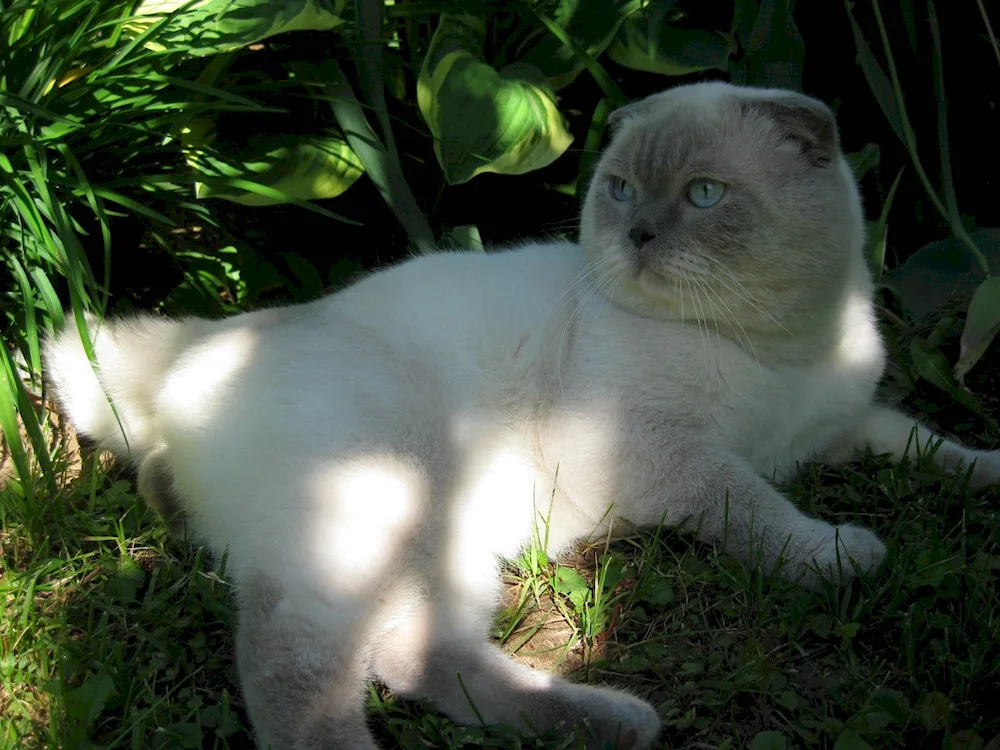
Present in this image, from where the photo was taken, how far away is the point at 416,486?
177 centimetres

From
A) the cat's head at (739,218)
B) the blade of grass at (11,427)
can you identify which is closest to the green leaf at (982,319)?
the cat's head at (739,218)


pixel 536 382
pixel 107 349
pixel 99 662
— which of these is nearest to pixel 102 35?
pixel 107 349

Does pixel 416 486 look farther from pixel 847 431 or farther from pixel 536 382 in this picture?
pixel 847 431

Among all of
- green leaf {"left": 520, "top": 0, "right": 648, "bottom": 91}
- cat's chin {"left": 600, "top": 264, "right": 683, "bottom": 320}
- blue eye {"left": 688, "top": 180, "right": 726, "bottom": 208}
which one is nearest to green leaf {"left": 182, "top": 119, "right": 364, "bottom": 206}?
green leaf {"left": 520, "top": 0, "right": 648, "bottom": 91}

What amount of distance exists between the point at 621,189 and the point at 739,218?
1.11 feet

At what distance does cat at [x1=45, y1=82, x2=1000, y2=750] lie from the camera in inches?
64.1

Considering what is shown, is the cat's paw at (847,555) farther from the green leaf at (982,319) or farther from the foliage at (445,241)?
the green leaf at (982,319)

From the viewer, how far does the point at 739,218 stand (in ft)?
6.16

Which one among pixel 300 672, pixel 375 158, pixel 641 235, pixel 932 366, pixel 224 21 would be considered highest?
pixel 224 21

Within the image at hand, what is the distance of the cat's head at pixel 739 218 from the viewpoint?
1884 millimetres

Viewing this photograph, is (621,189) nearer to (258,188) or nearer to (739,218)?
(739,218)

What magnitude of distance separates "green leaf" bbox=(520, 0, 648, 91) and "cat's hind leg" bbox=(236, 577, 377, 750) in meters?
1.66

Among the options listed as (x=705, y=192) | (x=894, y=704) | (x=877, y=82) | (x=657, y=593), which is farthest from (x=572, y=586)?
(x=877, y=82)

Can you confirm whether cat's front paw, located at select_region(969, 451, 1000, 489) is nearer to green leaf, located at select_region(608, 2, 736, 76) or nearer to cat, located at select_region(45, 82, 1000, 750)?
cat, located at select_region(45, 82, 1000, 750)
